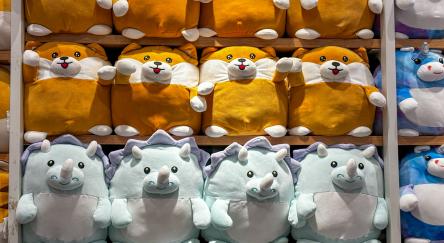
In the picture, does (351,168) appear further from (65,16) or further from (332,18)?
(65,16)

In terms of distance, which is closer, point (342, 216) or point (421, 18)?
point (342, 216)

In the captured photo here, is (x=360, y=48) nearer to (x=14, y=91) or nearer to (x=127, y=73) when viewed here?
(x=127, y=73)

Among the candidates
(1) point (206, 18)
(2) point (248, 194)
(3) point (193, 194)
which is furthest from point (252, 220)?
(1) point (206, 18)

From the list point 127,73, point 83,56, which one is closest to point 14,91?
point 83,56

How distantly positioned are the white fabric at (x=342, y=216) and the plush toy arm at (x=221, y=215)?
28 centimetres

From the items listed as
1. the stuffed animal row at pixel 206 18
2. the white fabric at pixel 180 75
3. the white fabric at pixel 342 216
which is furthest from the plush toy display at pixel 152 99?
the white fabric at pixel 342 216

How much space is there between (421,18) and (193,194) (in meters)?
0.98

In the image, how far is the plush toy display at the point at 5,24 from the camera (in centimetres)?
181

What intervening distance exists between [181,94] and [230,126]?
0.19m

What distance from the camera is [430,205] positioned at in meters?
1.80

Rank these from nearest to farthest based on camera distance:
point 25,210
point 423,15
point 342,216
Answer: point 25,210 → point 342,216 → point 423,15

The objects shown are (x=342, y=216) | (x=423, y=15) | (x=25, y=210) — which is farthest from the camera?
(x=423, y=15)

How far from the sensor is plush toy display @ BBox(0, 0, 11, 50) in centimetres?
181

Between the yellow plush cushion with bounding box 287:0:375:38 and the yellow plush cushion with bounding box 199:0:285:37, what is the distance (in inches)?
2.3
